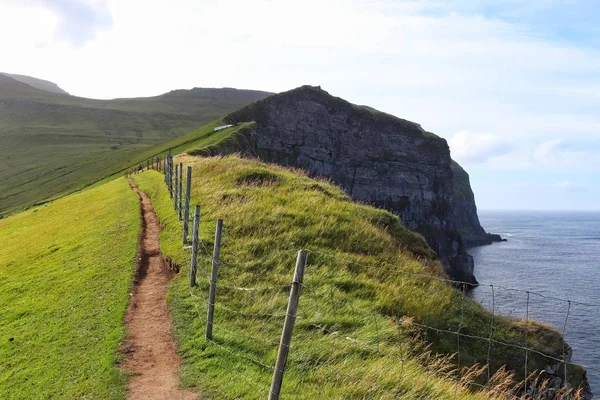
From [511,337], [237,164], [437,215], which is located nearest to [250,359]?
[511,337]

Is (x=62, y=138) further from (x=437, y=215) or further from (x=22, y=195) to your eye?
(x=437, y=215)

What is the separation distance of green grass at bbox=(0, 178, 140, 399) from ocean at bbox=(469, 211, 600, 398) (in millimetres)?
8128

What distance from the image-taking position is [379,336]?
10.4 meters

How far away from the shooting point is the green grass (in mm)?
9359

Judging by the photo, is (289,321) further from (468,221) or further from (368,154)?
(468,221)

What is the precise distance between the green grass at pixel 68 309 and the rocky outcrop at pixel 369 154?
72.7 meters

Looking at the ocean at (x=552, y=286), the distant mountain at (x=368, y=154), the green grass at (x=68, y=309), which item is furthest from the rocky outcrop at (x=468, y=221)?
the green grass at (x=68, y=309)

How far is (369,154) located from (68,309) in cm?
10630

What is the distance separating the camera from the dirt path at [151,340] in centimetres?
878

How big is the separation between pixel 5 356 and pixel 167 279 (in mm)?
4933

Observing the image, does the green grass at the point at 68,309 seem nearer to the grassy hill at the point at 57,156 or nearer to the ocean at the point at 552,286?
the ocean at the point at 552,286

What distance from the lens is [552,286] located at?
76.9 metres

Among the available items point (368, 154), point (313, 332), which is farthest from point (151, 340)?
point (368, 154)

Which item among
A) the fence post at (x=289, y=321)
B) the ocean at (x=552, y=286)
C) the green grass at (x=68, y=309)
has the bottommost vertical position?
the ocean at (x=552, y=286)
